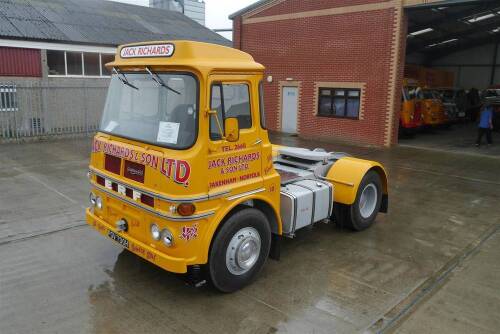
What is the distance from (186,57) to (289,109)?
567 inches

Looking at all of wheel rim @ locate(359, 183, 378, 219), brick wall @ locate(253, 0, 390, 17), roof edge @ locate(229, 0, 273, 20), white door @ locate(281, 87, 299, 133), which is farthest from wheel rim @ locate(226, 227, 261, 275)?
roof edge @ locate(229, 0, 273, 20)

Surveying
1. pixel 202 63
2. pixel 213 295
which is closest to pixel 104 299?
pixel 213 295

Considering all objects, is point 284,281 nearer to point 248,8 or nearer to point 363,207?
point 363,207

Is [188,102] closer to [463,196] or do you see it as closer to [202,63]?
[202,63]

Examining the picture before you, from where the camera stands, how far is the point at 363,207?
269 inches

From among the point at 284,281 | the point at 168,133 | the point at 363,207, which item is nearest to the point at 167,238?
the point at 168,133

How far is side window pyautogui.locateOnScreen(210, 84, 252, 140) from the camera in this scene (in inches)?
166

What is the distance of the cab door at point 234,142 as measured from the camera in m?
4.23

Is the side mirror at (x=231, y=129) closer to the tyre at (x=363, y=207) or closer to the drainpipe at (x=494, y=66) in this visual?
the tyre at (x=363, y=207)

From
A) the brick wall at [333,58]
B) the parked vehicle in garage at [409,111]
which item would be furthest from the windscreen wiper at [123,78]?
the parked vehicle in garage at [409,111]

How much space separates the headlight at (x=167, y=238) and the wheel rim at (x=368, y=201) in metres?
3.50

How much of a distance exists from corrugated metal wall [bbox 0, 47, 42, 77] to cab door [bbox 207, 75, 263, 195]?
16141 mm

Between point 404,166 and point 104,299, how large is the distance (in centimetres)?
947

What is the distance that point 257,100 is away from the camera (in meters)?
4.66
